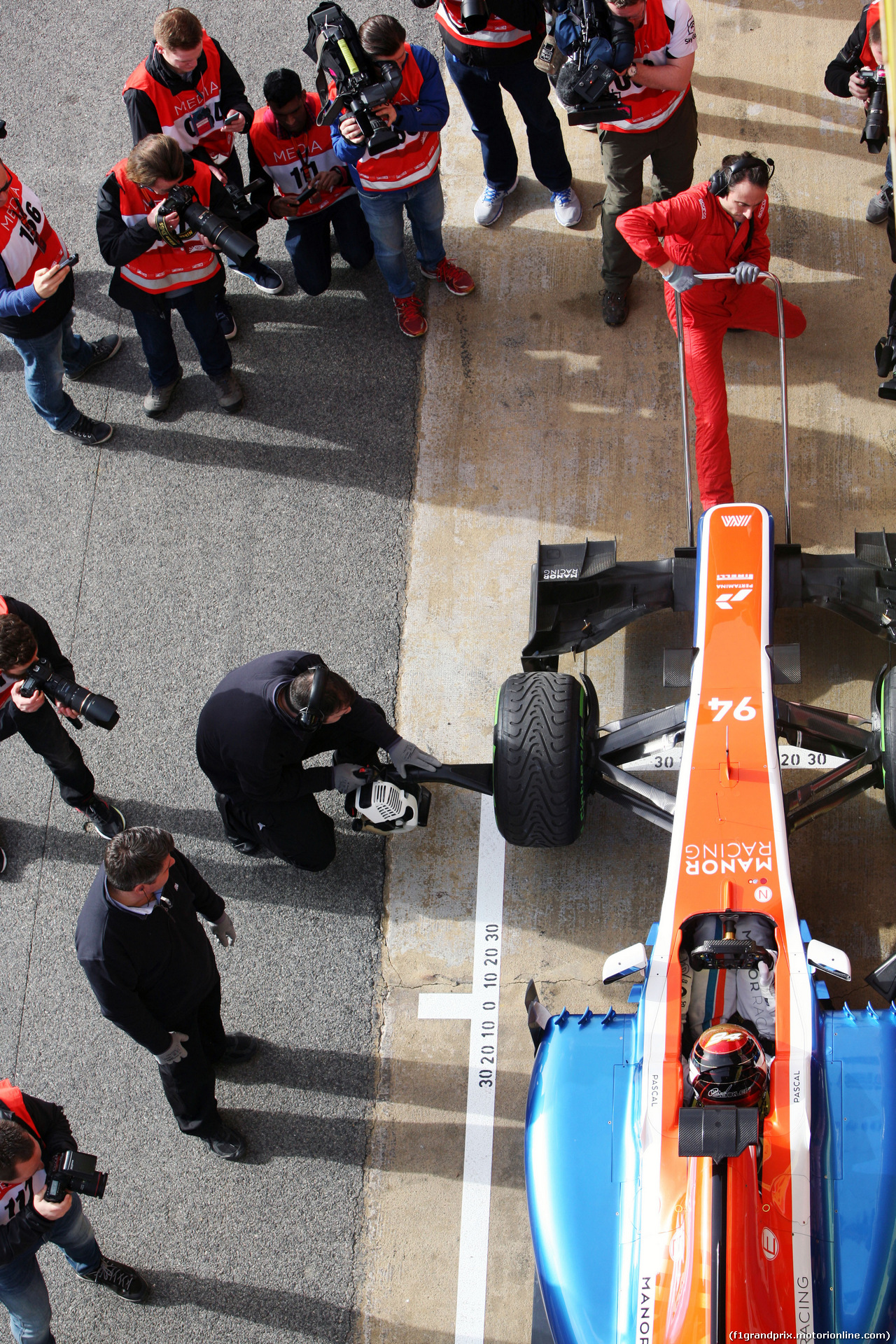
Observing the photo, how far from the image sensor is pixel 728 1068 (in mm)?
3775

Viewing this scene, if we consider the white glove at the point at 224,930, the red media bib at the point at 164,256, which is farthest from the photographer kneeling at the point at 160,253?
the white glove at the point at 224,930

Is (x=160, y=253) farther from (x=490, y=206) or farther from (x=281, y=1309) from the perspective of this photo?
(x=281, y=1309)

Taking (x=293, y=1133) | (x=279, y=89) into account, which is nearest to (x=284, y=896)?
(x=293, y=1133)

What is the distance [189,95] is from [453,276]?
71.0 inches

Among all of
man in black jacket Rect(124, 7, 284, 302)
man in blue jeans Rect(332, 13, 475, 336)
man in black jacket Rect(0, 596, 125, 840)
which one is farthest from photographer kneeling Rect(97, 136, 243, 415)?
man in black jacket Rect(0, 596, 125, 840)

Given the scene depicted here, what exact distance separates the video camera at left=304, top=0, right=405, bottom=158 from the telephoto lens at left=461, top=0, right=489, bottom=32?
54 centimetres

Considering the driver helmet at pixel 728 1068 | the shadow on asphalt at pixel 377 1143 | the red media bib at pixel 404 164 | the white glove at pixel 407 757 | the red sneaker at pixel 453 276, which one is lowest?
the shadow on asphalt at pixel 377 1143

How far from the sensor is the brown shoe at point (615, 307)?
6.78 meters

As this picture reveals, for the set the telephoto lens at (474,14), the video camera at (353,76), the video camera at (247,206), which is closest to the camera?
the video camera at (353,76)

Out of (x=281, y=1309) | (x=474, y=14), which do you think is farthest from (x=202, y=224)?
(x=281, y=1309)

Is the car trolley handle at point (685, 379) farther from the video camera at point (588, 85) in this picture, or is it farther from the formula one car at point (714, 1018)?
the video camera at point (588, 85)

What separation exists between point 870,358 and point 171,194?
13.1 ft

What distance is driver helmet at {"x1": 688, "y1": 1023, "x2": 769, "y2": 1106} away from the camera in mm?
3766

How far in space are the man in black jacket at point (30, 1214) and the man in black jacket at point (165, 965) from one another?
44 centimetres
